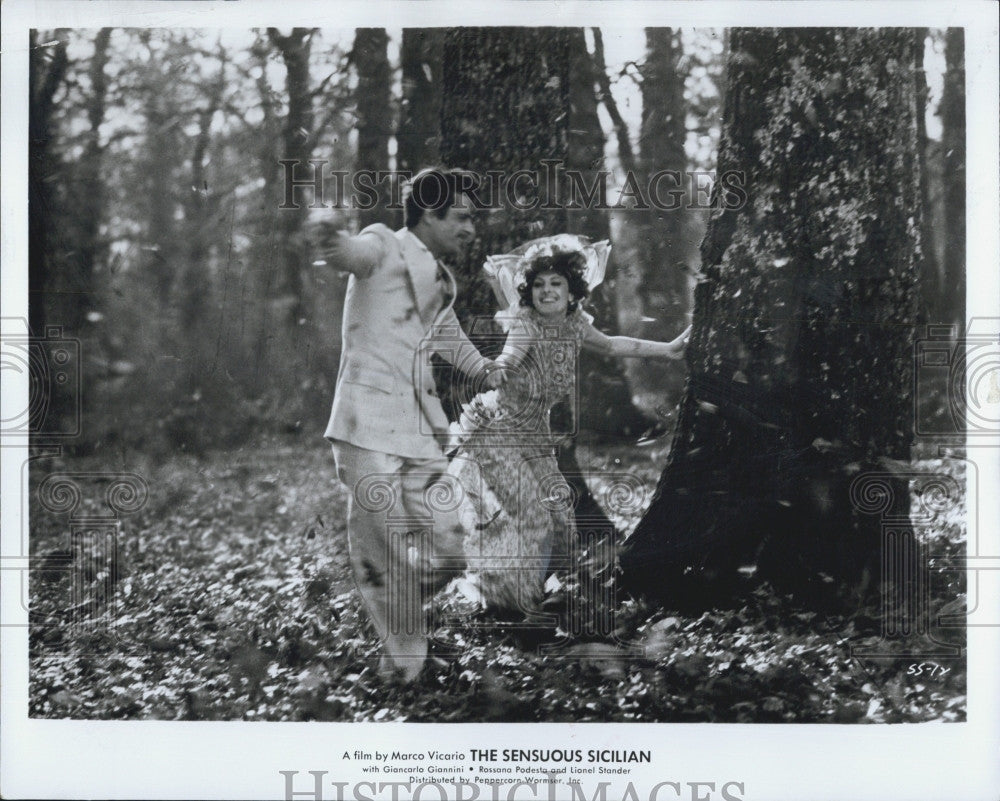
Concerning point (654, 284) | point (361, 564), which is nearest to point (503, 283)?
point (654, 284)

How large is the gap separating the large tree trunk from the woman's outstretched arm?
1.11 feet

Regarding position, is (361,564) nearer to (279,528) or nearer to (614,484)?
(279,528)

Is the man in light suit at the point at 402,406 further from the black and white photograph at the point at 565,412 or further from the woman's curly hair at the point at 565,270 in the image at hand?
the woman's curly hair at the point at 565,270

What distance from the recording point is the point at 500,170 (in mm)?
4320

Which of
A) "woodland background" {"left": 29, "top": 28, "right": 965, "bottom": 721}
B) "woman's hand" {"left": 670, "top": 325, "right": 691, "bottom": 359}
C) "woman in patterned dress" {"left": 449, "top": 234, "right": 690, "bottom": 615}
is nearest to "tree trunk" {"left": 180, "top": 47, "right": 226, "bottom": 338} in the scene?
"woodland background" {"left": 29, "top": 28, "right": 965, "bottom": 721}

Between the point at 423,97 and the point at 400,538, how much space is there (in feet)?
7.64

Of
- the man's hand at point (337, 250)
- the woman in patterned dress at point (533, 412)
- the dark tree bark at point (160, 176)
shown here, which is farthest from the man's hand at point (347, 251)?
the dark tree bark at point (160, 176)

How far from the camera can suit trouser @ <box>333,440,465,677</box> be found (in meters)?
4.35

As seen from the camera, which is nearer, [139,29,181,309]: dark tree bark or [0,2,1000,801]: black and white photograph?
[0,2,1000,801]: black and white photograph

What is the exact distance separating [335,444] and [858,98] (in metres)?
3.29

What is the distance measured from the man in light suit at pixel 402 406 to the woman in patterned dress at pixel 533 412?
0.43 feet

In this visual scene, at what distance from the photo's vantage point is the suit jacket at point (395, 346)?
4340 mm

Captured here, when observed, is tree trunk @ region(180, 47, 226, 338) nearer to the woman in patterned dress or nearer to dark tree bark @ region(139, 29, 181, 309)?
dark tree bark @ region(139, 29, 181, 309)

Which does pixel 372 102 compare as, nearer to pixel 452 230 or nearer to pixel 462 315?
pixel 452 230
